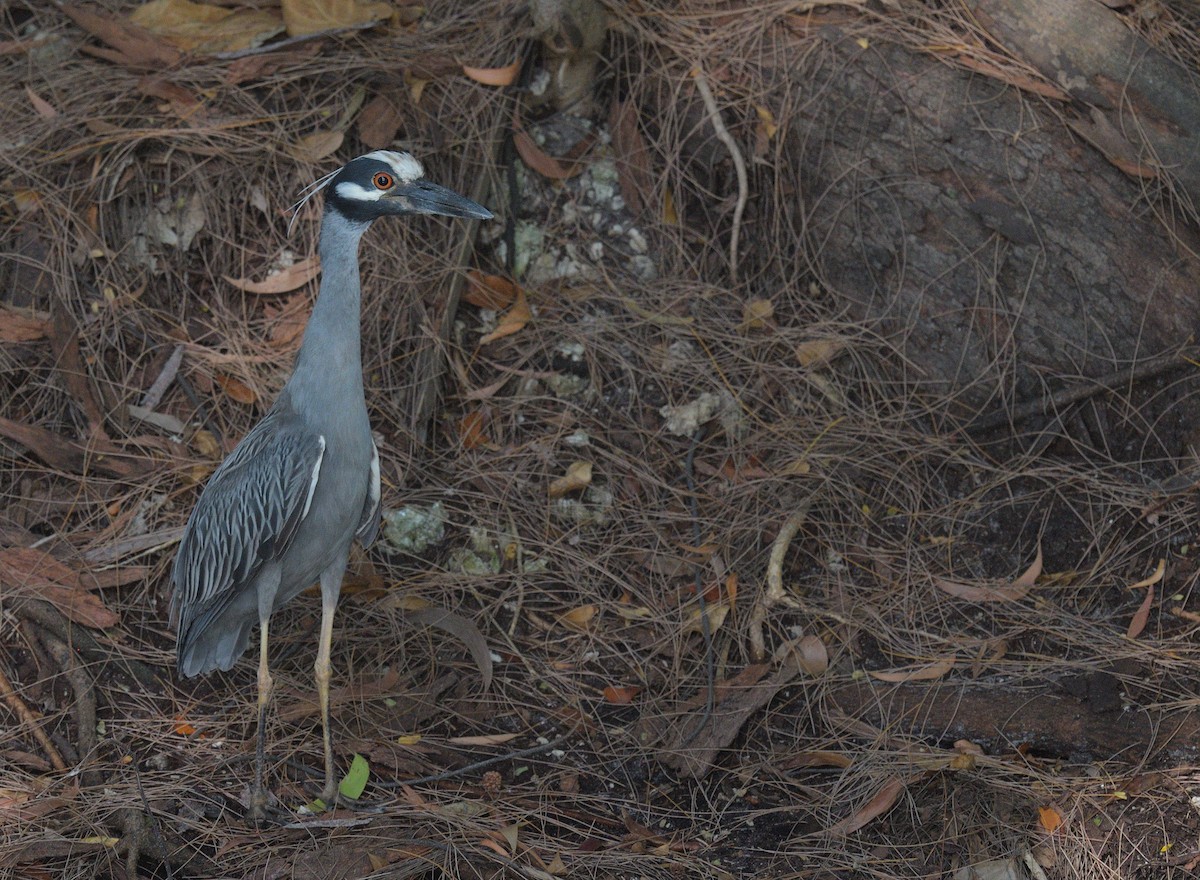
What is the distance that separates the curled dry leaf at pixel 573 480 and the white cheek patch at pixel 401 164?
1265 mm

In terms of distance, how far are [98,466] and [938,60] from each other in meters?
3.57

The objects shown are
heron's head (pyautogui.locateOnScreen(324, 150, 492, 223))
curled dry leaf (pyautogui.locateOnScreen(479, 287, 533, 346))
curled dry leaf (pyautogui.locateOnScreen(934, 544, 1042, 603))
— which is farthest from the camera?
curled dry leaf (pyautogui.locateOnScreen(479, 287, 533, 346))

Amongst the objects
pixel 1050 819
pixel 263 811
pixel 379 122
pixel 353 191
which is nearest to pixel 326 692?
pixel 263 811

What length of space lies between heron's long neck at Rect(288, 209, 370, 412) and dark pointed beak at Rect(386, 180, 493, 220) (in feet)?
0.51


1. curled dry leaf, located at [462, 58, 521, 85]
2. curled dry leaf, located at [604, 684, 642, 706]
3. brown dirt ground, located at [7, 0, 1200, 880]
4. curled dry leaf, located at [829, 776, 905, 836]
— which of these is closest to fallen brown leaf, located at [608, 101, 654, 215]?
brown dirt ground, located at [7, 0, 1200, 880]

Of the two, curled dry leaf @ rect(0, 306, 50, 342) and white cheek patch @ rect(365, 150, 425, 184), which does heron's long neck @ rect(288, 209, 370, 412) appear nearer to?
white cheek patch @ rect(365, 150, 425, 184)

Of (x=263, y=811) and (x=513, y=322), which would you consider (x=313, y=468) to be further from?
(x=513, y=322)

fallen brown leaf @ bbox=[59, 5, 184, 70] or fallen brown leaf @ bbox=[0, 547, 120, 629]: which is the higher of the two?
fallen brown leaf @ bbox=[59, 5, 184, 70]

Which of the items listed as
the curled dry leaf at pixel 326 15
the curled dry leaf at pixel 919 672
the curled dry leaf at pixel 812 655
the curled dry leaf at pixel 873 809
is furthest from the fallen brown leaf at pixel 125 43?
the curled dry leaf at pixel 873 809

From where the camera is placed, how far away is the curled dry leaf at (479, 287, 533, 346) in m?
4.60

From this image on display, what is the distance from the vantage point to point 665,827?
3.45 metres

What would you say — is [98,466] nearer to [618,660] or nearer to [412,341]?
[412,341]

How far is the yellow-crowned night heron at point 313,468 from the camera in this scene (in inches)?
137

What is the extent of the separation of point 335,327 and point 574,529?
1220 mm
